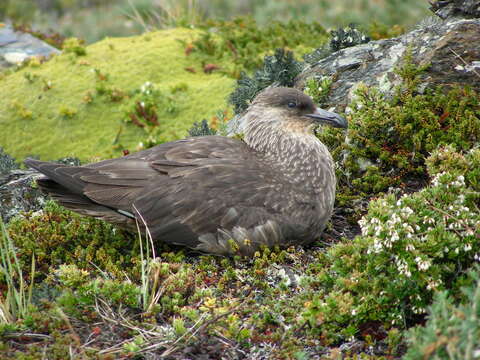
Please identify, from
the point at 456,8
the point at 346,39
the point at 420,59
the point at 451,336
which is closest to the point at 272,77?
the point at 346,39

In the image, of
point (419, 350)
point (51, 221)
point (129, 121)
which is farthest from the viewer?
point (129, 121)

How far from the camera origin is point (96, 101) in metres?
8.53

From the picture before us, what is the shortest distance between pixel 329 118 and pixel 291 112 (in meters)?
0.37

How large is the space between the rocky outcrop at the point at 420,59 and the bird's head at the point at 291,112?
0.90 meters

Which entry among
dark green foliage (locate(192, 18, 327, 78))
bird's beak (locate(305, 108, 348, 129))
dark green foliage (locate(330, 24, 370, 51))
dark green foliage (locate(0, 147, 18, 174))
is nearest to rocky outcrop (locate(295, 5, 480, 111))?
dark green foliage (locate(330, 24, 370, 51))

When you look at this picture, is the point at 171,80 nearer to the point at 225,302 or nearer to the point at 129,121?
the point at 129,121

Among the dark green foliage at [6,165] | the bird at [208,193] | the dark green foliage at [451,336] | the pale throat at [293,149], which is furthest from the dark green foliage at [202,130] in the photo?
the dark green foliage at [451,336]

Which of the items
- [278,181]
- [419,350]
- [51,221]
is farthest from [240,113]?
[419,350]

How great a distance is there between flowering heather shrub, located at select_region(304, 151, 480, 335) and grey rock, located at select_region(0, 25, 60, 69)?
7607mm

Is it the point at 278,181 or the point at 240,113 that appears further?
the point at 240,113

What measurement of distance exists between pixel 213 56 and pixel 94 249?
5.13 m

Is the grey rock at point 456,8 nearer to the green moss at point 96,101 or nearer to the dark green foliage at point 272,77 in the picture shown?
the dark green foliage at point 272,77

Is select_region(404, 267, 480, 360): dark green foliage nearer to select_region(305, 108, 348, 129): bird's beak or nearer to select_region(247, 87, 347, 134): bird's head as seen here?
select_region(305, 108, 348, 129): bird's beak

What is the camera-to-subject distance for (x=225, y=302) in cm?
404
